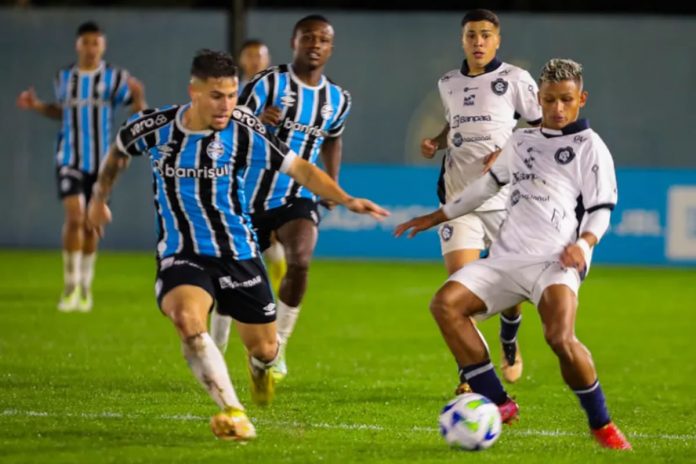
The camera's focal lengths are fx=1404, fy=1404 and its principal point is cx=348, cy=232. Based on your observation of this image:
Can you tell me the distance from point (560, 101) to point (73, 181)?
754 centimetres

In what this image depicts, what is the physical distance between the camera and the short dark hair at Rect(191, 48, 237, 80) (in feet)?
21.8

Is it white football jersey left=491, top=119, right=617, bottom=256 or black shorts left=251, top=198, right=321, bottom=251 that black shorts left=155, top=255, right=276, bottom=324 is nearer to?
white football jersey left=491, top=119, right=617, bottom=256

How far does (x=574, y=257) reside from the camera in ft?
20.7

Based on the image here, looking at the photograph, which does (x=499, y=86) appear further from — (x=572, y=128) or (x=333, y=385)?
(x=333, y=385)

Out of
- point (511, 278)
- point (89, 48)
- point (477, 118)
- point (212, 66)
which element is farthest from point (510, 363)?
point (89, 48)

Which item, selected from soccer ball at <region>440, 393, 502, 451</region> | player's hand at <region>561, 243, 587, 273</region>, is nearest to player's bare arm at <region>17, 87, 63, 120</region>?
soccer ball at <region>440, 393, 502, 451</region>

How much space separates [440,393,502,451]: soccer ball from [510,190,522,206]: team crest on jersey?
3.30 ft

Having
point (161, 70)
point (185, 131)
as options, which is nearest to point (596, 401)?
point (185, 131)

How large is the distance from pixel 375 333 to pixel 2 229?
10.2 m

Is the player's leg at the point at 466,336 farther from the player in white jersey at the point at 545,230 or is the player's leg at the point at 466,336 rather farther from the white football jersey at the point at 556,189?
the white football jersey at the point at 556,189

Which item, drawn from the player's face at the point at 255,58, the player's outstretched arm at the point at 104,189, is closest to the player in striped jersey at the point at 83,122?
the player's face at the point at 255,58

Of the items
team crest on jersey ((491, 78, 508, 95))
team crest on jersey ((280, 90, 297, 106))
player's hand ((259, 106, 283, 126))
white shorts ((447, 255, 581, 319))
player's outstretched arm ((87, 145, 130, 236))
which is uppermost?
team crest on jersey ((491, 78, 508, 95))

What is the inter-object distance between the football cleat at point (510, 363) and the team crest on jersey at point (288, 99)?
80.9 inches

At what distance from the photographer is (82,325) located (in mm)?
11719
